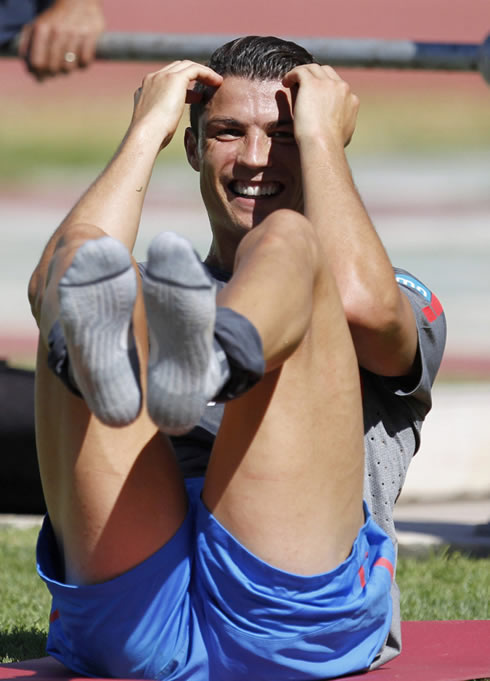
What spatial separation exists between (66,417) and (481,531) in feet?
9.08

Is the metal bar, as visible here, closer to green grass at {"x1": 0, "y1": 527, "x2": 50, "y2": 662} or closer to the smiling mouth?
the smiling mouth

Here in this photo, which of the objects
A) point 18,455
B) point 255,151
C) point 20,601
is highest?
point 255,151

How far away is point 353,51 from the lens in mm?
3816

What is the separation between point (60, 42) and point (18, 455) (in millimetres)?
1541

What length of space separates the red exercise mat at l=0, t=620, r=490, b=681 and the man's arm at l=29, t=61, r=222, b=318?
65cm

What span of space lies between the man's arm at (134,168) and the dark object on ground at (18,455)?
6.72ft

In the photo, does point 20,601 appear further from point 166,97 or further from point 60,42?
point 60,42

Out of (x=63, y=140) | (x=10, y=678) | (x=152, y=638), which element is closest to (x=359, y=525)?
(x=152, y=638)

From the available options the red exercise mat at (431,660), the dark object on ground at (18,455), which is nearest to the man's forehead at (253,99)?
the red exercise mat at (431,660)

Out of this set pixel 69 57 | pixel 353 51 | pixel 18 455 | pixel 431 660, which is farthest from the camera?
pixel 18 455

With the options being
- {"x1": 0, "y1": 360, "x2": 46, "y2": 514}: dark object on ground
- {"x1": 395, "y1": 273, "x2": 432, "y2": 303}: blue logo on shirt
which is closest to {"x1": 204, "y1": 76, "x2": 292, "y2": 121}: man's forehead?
{"x1": 395, "y1": 273, "x2": 432, "y2": 303}: blue logo on shirt

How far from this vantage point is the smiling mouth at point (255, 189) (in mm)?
2422

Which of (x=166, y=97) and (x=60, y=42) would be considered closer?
(x=166, y=97)

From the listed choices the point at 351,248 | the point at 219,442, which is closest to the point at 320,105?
the point at 351,248
